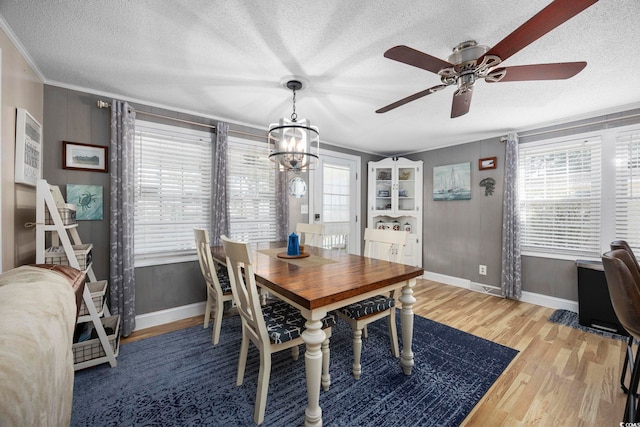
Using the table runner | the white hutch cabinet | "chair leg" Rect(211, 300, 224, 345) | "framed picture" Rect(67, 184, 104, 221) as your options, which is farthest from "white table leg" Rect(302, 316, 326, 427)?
the white hutch cabinet

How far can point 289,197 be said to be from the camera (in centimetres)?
378

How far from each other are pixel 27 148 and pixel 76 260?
36.4 inches

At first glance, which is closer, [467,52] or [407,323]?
[467,52]

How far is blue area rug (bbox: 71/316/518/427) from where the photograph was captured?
1.53 metres

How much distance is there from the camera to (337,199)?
14.4 feet

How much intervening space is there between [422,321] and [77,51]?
12.6 ft

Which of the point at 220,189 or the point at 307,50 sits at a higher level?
the point at 307,50

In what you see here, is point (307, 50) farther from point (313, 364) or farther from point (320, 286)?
point (313, 364)

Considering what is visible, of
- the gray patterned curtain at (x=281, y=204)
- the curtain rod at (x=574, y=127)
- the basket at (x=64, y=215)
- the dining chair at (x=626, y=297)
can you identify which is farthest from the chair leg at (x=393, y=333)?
the curtain rod at (x=574, y=127)

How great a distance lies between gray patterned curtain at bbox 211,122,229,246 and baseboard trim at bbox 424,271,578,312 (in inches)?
139

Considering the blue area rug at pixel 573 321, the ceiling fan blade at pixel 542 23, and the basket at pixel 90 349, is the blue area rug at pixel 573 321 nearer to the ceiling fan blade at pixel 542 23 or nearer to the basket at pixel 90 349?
the ceiling fan blade at pixel 542 23

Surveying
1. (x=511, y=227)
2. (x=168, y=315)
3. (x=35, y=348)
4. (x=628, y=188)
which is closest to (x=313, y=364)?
(x=35, y=348)

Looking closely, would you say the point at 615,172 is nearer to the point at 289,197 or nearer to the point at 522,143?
the point at 522,143

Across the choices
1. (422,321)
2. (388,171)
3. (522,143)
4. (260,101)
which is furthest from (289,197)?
(522,143)
